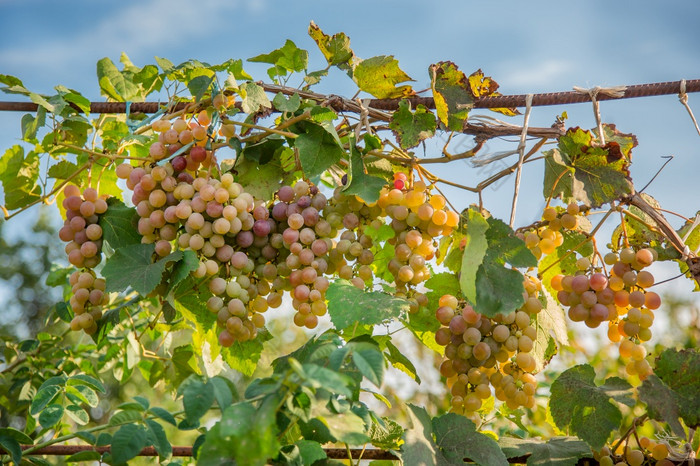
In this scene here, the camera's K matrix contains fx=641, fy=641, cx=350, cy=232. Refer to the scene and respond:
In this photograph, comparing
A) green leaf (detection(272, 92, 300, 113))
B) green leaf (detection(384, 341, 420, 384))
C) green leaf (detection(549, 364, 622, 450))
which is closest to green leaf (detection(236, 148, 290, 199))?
green leaf (detection(272, 92, 300, 113))

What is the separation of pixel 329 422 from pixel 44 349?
1332 millimetres

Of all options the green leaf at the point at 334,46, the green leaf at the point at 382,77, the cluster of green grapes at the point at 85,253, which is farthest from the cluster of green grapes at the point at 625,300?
the cluster of green grapes at the point at 85,253

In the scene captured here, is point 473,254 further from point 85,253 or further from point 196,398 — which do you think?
point 85,253

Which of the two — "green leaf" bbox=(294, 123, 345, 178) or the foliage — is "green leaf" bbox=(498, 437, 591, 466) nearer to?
the foliage

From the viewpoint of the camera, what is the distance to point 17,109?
50.0 inches

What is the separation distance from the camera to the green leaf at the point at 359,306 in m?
0.87

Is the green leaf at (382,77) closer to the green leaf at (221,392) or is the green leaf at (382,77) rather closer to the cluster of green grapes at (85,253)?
the cluster of green grapes at (85,253)

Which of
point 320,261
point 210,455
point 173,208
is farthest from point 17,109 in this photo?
point 210,455

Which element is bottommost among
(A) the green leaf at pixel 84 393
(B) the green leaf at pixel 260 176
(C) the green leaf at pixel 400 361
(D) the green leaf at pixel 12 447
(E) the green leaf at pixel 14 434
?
(D) the green leaf at pixel 12 447

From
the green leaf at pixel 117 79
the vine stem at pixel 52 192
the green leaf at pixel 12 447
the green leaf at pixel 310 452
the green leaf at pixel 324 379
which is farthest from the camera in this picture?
the green leaf at pixel 117 79

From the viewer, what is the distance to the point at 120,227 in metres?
1.07

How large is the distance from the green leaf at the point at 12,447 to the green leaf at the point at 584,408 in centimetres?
82

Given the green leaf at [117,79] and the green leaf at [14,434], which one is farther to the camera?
the green leaf at [117,79]

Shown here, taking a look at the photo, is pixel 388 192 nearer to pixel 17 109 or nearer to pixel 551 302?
pixel 551 302
